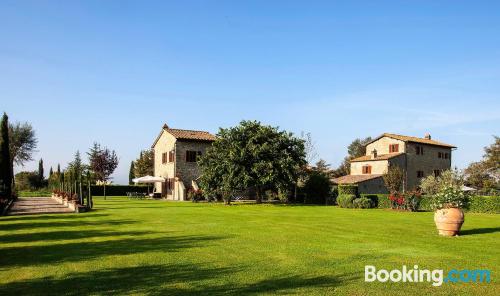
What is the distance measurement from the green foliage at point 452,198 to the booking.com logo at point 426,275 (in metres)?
6.28

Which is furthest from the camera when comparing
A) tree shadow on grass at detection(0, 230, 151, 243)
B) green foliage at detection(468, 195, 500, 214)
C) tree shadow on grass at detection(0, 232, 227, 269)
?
green foliage at detection(468, 195, 500, 214)

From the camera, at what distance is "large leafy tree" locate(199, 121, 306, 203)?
3434cm

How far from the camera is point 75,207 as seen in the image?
2431 cm

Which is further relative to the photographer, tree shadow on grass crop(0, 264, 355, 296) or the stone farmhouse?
the stone farmhouse

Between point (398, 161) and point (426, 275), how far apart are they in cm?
4521

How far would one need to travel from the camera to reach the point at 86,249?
35.0ft

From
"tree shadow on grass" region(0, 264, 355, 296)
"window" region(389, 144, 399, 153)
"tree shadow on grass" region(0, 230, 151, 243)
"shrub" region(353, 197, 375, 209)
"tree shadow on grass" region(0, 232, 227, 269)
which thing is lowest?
"shrub" region(353, 197, 375, 209)

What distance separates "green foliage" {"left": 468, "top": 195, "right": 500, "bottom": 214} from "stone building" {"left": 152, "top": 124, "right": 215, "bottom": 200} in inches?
1006

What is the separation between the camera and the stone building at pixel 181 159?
140ft

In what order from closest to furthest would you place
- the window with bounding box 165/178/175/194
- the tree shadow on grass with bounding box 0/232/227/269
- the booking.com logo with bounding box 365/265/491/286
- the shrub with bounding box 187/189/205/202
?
the booking.com logo with bounding box 365/265/491/286
the tree shadow on grass with bounding box 0/232/227/269
the shrub with bounding box 187/189/205/202
the window with bounding box 165/178/175/194

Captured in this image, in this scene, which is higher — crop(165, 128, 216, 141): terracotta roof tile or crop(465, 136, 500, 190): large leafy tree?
crop(165, 128, 216, 141): terracotta roof tile

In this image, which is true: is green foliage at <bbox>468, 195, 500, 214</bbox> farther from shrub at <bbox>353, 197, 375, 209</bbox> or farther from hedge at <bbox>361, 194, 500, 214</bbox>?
shrub at <bbox>353, 197, 375, 209</bbox>

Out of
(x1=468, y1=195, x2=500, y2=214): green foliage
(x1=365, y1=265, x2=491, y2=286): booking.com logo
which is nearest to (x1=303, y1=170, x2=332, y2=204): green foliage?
(x1=468, y1=195, x2=500, y2=214): green foliage

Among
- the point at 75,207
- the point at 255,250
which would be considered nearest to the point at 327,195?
the point at 75,207
